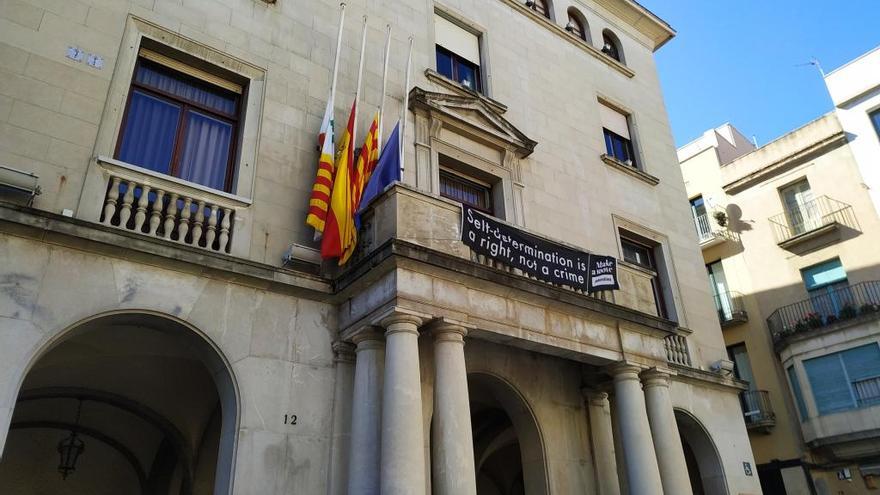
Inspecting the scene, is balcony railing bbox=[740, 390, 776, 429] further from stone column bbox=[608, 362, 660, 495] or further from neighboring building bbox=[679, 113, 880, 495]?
stone column bbox=[608, 362, 660, 495]

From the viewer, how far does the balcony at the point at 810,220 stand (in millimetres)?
23531

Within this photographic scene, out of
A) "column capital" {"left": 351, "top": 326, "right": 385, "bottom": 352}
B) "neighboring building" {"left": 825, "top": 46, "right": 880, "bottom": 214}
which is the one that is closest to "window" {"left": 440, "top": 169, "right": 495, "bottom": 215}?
"column capital" {"left": 351, "top": 326, "right": 385, "bottom": 352}

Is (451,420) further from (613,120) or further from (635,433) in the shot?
(613,120)

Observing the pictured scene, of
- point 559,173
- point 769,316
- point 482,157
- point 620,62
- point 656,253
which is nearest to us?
point 482,157

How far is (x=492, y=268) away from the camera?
9.44 meters

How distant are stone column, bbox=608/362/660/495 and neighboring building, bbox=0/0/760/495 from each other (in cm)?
4

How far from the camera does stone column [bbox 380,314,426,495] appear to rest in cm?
764

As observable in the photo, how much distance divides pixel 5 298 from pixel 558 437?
8632 millimetres

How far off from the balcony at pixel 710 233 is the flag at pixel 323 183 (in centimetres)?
2010

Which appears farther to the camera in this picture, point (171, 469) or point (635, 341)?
point (171, 469)

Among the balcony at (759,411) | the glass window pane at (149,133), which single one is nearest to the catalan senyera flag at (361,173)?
the glass window pane at (149,133)

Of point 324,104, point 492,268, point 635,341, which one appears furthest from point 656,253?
point 324,104

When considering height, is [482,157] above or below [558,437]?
above

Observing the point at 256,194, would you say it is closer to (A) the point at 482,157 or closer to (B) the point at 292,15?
(B) the point at 292,15
